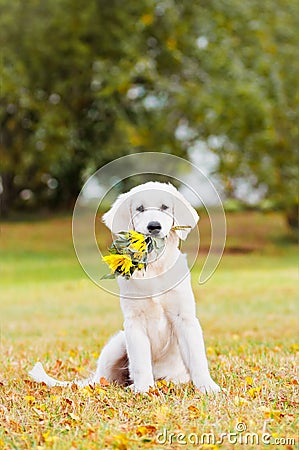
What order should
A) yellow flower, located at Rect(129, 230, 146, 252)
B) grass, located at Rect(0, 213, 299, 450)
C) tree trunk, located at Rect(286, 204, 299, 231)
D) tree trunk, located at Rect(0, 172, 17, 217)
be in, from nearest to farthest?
1. grass, located at Rect(0, 213, 299, 450)
2. yellow flower, located at Rect(129, 230, 146, 252)
3. tree trunk, located at Rect(286, 204, 299, 231)
4. tree trunk, located at Rect(0, 172, 17, 217)

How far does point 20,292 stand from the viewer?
1336 cm

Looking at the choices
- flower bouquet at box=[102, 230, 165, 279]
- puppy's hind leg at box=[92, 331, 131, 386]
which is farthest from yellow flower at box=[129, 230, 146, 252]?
puppy's hind leg at box=[92, 331, 131, 386]

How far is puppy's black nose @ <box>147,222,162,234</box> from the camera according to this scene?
4375 millimetres

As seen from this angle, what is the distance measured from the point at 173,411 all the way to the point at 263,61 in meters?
17.1

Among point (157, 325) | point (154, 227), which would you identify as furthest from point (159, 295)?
point (154, 227)

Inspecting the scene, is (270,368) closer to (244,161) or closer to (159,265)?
(159,265)

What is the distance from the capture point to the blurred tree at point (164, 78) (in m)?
19.8

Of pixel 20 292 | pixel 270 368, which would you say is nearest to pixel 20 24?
pixel 20 292

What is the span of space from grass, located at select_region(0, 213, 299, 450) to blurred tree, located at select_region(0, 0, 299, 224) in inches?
229

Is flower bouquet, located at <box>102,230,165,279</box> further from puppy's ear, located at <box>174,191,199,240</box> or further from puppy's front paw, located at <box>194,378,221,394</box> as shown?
puppy's front paw, located at <box>194,378,221,394</box>

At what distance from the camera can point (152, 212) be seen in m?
4.45

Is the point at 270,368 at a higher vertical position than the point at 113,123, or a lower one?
lower

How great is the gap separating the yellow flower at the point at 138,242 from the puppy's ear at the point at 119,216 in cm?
20

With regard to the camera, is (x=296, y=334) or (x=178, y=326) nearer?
(x=178, y=326)
